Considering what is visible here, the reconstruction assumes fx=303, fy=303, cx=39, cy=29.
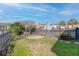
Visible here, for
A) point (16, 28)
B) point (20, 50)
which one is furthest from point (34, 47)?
point (16, 28)

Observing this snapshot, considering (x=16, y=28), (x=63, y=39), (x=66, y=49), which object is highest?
(x=16, y=28)

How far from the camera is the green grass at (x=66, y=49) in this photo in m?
3.68

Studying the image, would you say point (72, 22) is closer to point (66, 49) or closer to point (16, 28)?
point (66, 49)

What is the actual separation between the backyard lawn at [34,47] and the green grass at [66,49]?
0.20 ft

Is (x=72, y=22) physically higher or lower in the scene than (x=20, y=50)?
higher

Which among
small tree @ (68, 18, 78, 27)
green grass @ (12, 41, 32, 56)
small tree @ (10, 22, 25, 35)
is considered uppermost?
small tree @ (68, 18, 78, 27)

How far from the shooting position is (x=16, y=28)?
369 cm

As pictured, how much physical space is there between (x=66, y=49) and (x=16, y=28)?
66cm

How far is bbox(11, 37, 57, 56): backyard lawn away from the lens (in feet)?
12.0

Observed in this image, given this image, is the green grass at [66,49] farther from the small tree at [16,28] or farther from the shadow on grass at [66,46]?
the small tree at [16,28]

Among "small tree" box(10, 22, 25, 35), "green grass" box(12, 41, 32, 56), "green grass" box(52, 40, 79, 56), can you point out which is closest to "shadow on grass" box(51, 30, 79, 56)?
"green grass" box(52, 40, 79, 56)

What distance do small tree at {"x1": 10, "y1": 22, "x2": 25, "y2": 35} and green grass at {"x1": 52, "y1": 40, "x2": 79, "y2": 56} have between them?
1.51ft

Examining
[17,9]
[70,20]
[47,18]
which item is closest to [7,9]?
[17,9]

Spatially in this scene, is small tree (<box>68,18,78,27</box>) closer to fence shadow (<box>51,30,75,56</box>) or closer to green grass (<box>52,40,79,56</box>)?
fence shadow (<box>51,30,75,56</box>)
